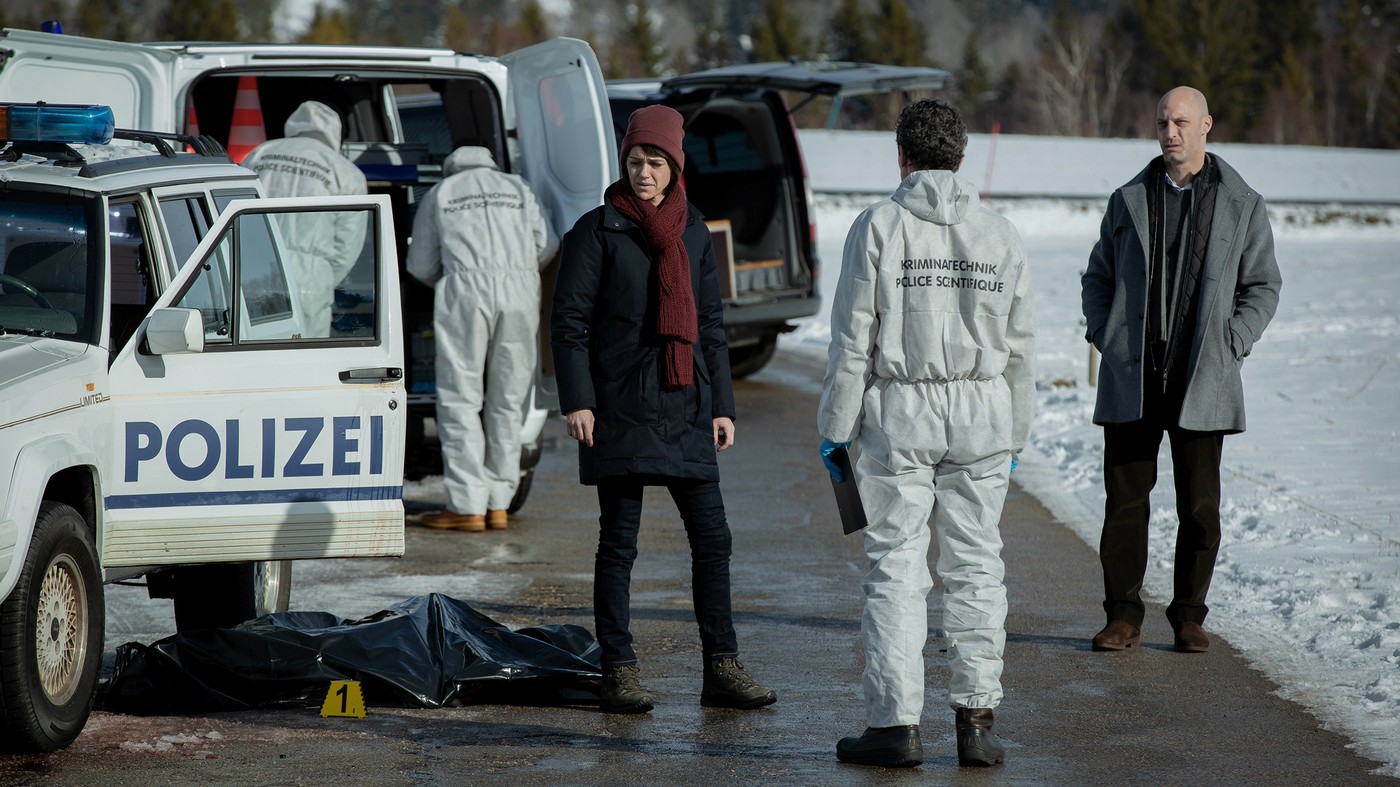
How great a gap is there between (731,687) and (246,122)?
664 cm

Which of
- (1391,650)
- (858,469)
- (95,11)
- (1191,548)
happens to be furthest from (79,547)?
(95,11)

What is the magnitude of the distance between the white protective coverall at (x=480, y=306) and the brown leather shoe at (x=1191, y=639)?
12.0ft

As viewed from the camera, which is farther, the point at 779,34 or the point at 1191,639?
the point at 779,34

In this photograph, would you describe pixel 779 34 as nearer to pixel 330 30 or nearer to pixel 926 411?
pixel 330 30

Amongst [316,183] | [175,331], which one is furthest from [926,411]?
[316,183]

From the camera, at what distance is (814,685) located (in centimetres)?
550

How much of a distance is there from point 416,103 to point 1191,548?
9075 mm

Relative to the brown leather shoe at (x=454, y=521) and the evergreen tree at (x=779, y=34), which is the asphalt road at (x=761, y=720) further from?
the evergreen tree at (x=779, y=34)

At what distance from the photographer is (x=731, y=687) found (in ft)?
17.0

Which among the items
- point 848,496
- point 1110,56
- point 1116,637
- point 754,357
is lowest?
point 754,357

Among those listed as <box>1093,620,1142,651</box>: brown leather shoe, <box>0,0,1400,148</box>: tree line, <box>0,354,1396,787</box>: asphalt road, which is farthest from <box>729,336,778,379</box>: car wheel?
<box>0,0,1400,148</box>: tree line

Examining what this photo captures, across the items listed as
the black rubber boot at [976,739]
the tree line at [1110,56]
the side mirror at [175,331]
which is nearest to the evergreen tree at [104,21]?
the tree line at [1110,56]

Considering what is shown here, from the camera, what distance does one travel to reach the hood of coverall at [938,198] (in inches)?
178

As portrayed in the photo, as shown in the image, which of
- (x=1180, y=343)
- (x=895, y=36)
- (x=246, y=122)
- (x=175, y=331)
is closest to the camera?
(x=175, y=331)
